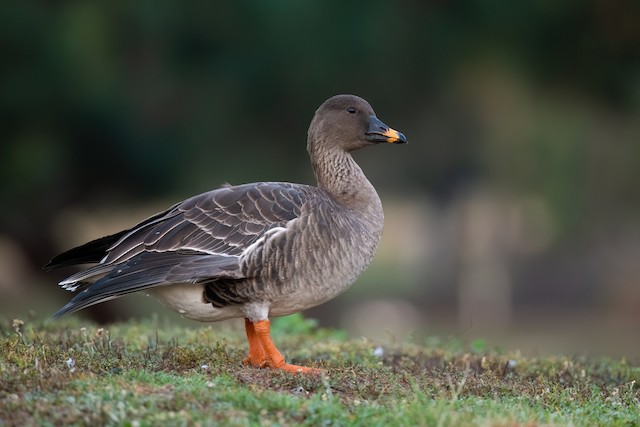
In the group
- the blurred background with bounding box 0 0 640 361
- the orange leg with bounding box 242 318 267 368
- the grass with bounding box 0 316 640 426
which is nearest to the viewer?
the grass with bounding box 0 316 640 426

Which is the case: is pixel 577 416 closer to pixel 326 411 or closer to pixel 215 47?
pixel 326 411

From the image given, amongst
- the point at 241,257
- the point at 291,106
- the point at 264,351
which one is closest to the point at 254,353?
the point at 264,351

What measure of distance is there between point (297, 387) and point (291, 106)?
1276cm

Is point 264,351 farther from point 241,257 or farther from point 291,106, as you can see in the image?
point 291,106

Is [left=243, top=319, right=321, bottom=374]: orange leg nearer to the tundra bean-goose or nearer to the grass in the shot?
the tundra bean-goose

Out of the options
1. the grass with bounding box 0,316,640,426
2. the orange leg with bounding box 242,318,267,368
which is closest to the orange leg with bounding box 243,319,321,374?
the orange leg with bounding box 242,318,267,368

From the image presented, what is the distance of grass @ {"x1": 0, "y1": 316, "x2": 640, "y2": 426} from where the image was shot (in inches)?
199

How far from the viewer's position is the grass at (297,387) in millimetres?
5051

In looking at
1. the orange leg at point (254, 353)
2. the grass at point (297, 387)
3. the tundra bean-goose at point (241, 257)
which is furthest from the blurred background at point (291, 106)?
the tundra bean-goose at point (241, 257)

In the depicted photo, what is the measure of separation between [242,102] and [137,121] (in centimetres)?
211

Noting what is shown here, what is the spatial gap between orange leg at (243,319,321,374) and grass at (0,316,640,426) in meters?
0.17

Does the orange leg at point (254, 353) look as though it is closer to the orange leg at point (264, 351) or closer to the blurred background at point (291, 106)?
the orange leg at point (264, 351)

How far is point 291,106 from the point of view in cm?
1844

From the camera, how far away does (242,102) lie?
17906mm
